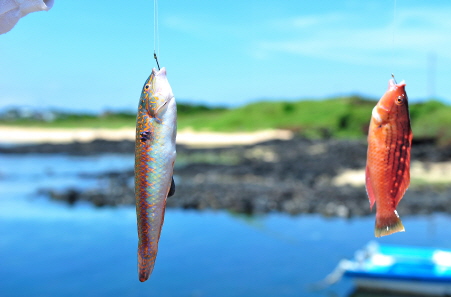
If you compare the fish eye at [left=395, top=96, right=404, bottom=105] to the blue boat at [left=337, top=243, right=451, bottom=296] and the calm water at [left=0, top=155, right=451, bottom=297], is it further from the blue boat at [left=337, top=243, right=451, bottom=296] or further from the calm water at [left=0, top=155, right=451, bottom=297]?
the calm water at [left=0, top=155, right=451, bottom=297]

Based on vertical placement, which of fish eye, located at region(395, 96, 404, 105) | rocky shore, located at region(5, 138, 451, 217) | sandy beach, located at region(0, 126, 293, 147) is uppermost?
sandy beach, located at region(0, 126, 293, 147)

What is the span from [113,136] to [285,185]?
36000mm

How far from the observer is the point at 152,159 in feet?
6.86

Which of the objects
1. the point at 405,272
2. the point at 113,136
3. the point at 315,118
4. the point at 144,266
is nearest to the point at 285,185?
the point at 405,272

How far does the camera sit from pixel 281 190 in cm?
2089

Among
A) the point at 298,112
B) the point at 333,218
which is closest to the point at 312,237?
the point at 333,218

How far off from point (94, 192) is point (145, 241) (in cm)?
2041

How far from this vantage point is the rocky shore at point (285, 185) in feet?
61.0

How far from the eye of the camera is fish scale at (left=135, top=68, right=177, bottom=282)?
2.08 m

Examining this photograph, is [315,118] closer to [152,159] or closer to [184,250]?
[184,250]

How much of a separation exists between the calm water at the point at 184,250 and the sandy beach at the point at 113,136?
2825cm

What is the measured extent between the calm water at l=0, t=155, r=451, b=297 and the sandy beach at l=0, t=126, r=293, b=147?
28.3 m

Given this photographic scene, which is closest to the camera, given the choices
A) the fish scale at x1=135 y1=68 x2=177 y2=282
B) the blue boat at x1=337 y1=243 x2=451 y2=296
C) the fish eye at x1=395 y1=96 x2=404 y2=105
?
the fish scale at x1=135 y1=68 x2=177 y2=282

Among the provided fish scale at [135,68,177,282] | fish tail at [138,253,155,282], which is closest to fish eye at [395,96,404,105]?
fish scale at [135,68,177,282]
